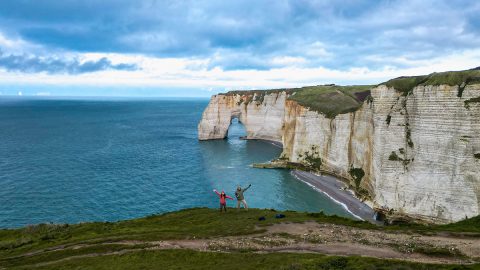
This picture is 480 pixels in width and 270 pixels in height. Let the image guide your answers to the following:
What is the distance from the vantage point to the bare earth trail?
19438 mm

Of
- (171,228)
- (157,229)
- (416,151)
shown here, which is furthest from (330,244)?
(416,151)

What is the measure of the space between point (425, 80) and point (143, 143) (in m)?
84.1

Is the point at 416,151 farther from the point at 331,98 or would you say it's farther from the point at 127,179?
the point at 127,179

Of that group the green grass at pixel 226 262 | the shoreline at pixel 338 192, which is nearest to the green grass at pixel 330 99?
the shoreline at pixel 338 192

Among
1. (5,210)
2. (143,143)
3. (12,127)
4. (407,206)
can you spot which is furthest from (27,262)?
(12,127)

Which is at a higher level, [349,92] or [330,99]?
[349,92]

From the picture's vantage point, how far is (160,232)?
26.5 meters

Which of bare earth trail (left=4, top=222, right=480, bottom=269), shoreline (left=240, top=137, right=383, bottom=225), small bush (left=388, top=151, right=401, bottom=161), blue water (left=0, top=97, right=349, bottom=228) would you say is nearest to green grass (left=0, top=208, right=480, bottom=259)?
bare earth trail (left=4, top=222, right=480, bottom=269)

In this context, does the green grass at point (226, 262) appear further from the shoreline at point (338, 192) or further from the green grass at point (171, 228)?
the shoreline at point (338, 192)

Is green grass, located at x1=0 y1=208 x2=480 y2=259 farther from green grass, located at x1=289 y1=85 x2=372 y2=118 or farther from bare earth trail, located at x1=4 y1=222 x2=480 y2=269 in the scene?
green grass, located at x1=289 y1=85 x2=372 y2=118

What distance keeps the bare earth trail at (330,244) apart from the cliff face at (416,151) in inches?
769

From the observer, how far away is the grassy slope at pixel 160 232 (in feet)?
69.5

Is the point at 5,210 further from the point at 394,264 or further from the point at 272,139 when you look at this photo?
the point at 272,139

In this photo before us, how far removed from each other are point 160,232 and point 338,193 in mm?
38843
